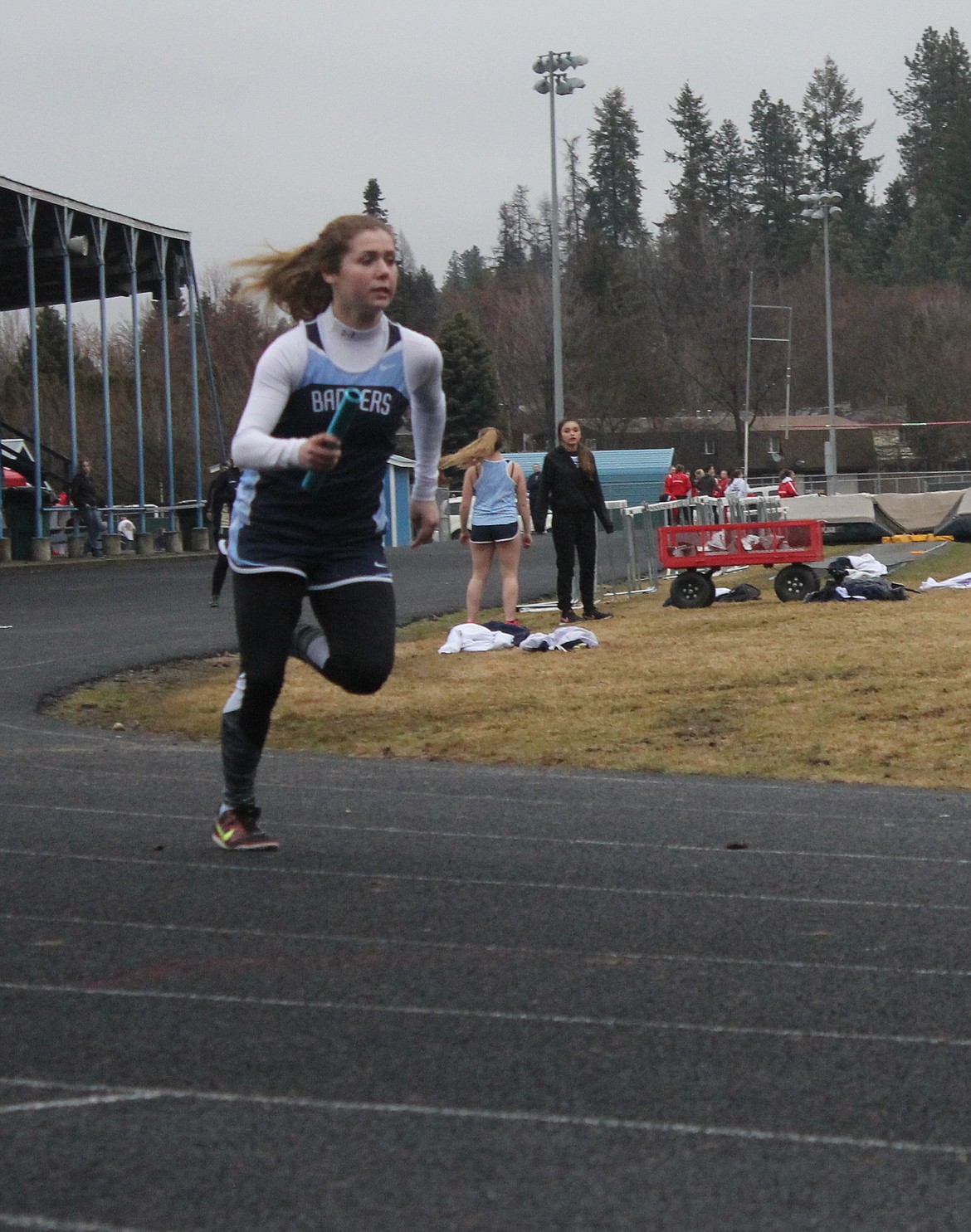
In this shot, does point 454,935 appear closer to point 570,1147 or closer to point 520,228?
point 570,1147

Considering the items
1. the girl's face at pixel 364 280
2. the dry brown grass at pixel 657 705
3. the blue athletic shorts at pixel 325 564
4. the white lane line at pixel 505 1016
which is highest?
the girl's face at pixel 364 280

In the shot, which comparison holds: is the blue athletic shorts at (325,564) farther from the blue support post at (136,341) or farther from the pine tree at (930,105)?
the pine tree at (930,105)

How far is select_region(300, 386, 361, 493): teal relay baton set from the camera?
5375 millimetres

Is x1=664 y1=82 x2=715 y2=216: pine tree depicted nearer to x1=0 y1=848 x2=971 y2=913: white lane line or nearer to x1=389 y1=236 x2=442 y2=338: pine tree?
x1=389 y1=236 x2=442 y2=338: pine tree

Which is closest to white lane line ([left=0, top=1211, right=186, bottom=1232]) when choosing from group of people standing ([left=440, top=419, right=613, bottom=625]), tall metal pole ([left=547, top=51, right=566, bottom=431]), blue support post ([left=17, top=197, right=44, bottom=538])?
group of people standing ([left=440, top=419, right=613, bottom=625])

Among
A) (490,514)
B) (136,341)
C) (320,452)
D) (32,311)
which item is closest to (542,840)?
(320,452)

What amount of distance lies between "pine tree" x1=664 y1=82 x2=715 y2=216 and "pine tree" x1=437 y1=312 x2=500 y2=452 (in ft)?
127

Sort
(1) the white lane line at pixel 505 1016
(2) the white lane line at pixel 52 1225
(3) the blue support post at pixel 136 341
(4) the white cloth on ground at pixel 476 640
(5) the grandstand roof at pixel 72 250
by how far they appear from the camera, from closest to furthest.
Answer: (2) the white lane line at pixel 52 1225, (1) the white lane line at pixel 505 1016, (4) the white cloth on ground at pixel 476 640, (5) the grandstand roof at pixel 72 250, (3) the blue support post at pixel 136 341

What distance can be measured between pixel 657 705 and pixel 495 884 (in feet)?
17.4

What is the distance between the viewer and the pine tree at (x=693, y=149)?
124m

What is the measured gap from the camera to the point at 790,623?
15.3 m

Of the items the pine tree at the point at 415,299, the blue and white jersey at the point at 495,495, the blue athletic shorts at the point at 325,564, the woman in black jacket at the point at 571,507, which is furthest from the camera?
the pine tree at the point at 415,299

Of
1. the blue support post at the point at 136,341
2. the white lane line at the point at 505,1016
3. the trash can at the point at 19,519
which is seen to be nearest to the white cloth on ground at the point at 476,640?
the white lane line at the point at 505,1016

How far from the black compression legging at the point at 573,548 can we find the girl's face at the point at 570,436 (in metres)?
0.58
